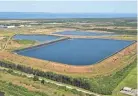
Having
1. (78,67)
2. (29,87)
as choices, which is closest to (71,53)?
(78,67)

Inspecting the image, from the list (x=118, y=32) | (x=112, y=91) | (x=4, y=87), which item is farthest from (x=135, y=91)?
(x=118, y=32)

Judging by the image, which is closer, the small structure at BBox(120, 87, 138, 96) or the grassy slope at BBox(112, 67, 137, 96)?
the small structure at BBox(120, 87, 138, 96)

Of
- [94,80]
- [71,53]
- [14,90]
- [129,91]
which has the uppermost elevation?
[71,53]

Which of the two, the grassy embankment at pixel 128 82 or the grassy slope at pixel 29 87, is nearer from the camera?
the grassy slope at pixel 29 87

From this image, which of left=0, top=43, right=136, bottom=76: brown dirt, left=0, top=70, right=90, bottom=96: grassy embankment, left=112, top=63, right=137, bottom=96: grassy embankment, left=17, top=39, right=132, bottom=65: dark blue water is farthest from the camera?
left=17, top=39, right=132, bottom=65: dark blue water

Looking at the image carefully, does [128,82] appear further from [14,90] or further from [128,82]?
[14,90]

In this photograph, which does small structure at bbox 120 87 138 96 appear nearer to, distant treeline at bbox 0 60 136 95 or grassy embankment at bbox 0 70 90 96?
distant treeline at bbox 0 60 136 95

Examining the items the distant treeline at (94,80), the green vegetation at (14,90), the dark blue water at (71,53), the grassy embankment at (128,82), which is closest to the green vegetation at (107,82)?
the distant treeline at (94,80)

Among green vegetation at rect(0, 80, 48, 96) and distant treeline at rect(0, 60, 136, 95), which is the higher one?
distant treeline at rect(0, 60, 136, 95)

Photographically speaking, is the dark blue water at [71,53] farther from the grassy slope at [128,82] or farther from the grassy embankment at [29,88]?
the grassy embankment at [29,88]

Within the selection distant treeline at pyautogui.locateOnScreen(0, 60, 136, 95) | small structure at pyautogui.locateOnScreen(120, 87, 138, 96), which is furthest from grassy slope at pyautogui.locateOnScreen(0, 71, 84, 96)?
small structure at pyautogui.locateOnScreen(120, 87, 138, 96)
